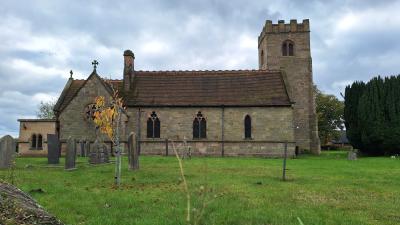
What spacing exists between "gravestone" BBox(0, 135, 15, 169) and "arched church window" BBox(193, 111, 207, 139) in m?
18.3

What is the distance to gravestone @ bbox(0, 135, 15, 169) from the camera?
17.4 metres

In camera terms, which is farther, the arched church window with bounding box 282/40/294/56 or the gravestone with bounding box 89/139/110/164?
the arched church window with bounding box 282/40/294/56

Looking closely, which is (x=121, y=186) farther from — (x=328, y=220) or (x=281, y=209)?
(x=328, y=220)

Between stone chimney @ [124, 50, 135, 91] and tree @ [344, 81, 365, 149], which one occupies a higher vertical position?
stone chimney @ [124, 50, 135, 91]

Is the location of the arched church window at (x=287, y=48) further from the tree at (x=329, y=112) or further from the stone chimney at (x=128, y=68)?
the tree at (x=329, y=112)

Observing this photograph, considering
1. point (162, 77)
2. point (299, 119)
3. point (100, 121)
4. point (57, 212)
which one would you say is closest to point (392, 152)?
point (299, 119)

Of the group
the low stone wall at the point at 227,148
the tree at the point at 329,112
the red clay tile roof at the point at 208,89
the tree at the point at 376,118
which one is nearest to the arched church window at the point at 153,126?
the low stone wall at the point at 227,148

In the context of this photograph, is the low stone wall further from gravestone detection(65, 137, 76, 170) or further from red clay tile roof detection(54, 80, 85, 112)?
gravestone detection(65, 137, 76, 170)

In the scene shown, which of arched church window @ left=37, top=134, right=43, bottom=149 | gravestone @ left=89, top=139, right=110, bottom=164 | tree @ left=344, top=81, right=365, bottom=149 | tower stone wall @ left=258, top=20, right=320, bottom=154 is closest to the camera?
gravestone @ left=89, top=139, right=110, bottom=164

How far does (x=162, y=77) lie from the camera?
3709cm

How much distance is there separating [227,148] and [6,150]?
1936 cm

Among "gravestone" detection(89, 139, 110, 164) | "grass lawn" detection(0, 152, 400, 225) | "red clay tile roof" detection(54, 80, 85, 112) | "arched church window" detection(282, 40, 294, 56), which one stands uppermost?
"arched church window" detection(282, 40, 294, 56)

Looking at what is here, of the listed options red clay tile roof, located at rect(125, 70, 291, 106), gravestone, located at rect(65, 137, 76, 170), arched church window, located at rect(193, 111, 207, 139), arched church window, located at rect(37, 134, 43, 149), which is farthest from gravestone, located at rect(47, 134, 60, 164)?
arched church window, located at rect(193, 111, 207, 139)

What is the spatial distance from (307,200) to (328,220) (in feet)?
7.87
